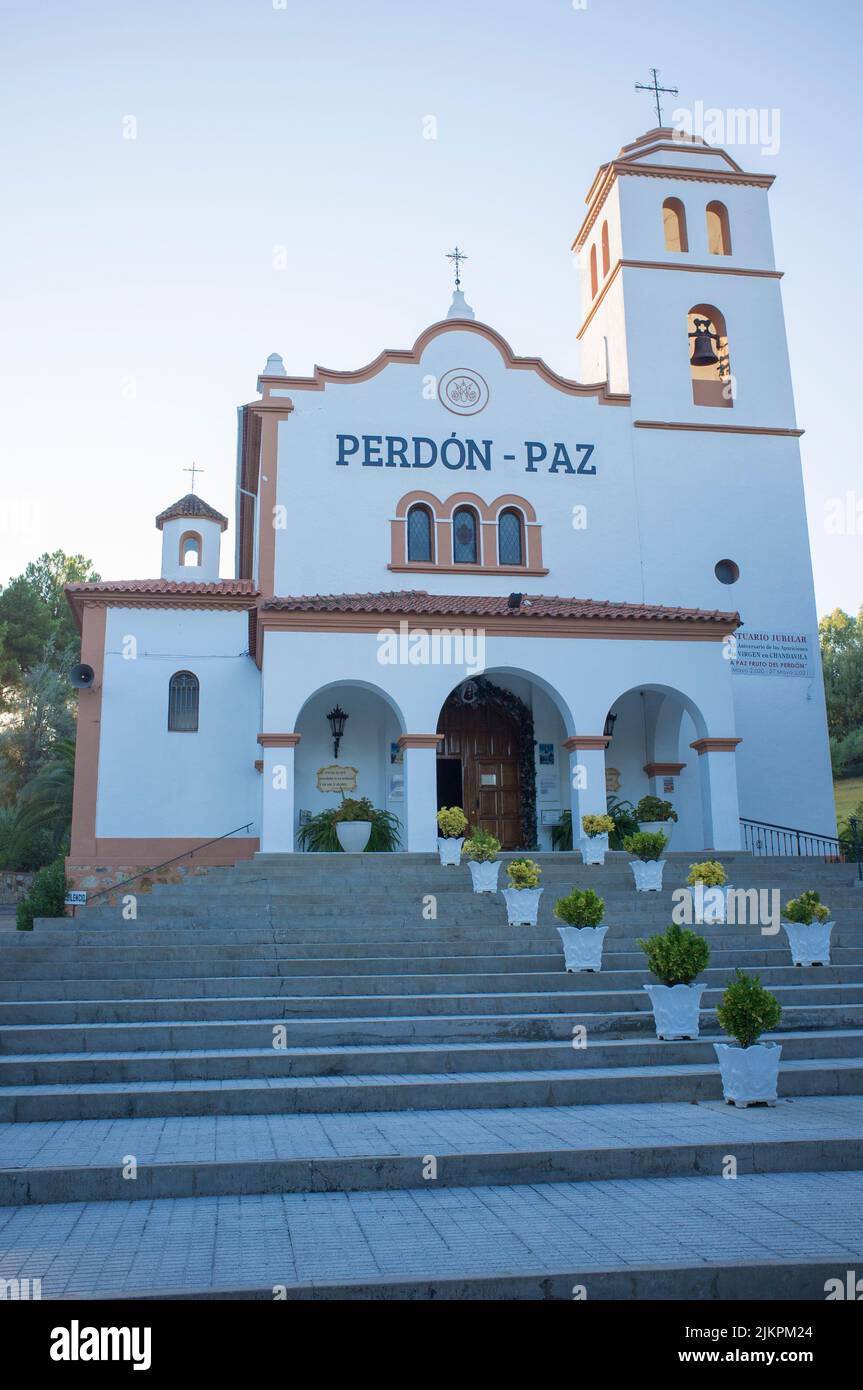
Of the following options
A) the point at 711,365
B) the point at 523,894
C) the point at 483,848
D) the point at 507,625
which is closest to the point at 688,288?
the point at 711,365

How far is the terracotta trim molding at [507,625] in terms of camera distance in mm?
17297

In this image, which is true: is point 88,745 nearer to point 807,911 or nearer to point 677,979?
point 807,911

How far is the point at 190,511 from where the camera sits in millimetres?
23188

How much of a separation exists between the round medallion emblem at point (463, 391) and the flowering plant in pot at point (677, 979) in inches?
556

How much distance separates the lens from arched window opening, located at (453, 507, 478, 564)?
20797mm

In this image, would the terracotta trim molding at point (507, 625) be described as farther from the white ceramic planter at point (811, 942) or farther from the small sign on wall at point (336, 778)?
the white ceramic planter at point (811, 942)

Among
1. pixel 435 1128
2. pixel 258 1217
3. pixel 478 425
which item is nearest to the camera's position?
pixel 258 1217

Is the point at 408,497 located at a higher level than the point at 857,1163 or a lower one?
higher

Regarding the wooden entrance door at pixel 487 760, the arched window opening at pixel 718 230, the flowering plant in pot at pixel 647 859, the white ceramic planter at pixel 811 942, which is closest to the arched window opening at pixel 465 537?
the wooden entrance door at pixel 487 760

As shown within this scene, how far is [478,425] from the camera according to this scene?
21.2 m

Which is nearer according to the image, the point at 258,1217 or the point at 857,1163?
the point at 258,1217
